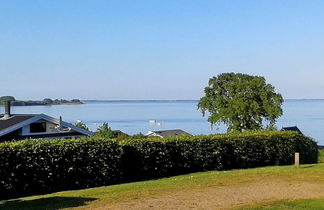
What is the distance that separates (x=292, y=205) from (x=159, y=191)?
405 centimetres

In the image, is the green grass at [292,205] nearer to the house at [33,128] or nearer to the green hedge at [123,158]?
the green hedge at [123,158]

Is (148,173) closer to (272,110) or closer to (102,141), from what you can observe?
(102,141)

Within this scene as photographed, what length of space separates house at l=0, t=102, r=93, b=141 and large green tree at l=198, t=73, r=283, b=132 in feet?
76.4

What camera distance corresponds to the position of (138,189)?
44.3 ft

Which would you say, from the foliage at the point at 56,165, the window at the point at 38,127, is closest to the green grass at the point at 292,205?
the foliage at the point at 56,165

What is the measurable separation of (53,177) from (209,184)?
5261mm

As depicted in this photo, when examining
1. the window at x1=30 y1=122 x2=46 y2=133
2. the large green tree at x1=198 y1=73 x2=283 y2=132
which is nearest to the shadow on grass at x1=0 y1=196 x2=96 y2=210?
the window at x1=30 y1=122 x2=46 y2=133

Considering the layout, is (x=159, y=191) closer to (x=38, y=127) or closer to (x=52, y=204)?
(x=52, y=204)

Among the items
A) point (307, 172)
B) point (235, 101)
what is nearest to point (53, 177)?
point (307, 172)

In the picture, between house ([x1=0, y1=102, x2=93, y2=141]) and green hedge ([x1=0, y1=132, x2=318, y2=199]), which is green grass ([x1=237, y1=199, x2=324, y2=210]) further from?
house ([x1=0, y1=102, x2=93, y2=141])

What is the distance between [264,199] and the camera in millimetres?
11195

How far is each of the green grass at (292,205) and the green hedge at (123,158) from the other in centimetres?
732

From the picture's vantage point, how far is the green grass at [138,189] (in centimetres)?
1127

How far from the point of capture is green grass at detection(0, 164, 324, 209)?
1127cm
